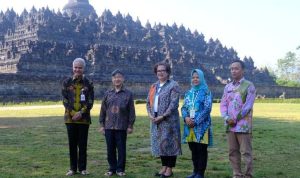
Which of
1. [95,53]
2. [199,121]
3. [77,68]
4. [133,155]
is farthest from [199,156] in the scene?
[95,53]

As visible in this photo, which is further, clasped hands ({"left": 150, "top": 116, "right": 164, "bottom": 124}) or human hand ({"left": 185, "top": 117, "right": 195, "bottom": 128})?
clasped hands ({"left": 150, "top": 116, "right": 164, "bottom": 124})

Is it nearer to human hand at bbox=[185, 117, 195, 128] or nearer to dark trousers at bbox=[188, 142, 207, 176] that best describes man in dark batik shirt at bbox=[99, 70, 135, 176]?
human hand at bbox=[185, 117, 195, 128]

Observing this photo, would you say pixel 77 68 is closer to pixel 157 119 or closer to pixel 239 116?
pixel 157 119

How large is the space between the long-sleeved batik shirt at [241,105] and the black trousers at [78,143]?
6.81ft

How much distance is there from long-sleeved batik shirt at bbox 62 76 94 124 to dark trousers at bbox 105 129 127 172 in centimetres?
42

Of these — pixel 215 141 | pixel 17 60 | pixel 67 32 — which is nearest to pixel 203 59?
pixel 67 32

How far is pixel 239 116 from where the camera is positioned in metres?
6.19

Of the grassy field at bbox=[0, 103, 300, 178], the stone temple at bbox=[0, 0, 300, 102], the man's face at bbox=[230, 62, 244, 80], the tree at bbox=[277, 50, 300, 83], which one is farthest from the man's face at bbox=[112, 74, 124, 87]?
the tree at bbox=[277, 50, 300, 83]

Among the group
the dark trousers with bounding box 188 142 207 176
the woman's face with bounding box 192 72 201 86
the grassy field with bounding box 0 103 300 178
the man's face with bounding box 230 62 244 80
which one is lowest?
the grassy field with bounding box 0 103 300 178

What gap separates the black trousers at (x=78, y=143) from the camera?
671cm

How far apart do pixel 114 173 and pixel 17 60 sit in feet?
106

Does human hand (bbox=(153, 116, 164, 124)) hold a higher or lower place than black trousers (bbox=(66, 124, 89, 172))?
higher

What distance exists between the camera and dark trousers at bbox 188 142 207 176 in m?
6.36

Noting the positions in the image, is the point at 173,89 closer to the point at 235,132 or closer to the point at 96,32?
the point at 235,132
